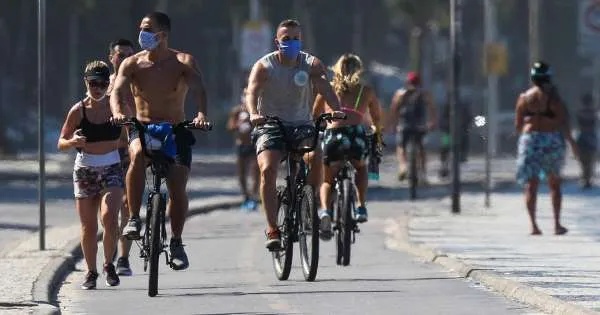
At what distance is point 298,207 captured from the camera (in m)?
16.2

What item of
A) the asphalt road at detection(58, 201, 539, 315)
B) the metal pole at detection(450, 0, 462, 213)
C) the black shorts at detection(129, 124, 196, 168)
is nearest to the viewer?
the asphalt road at detection(58, 201, 539, 315)

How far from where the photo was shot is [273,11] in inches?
3410

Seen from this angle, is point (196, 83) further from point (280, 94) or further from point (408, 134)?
point (408, 134)

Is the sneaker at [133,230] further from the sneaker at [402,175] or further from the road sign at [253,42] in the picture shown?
the road sign at [253,42]

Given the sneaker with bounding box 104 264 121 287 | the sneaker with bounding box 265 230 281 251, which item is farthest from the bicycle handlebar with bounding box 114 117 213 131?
the sneaker with bounding box 265 230 281 251

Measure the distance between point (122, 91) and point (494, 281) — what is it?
9.52 feet

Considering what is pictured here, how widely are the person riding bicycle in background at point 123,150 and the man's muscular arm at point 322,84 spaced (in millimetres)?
1372

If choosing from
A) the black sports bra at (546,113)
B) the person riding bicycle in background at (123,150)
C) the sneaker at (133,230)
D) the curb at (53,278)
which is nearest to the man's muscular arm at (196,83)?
the sneaker at (133,230)

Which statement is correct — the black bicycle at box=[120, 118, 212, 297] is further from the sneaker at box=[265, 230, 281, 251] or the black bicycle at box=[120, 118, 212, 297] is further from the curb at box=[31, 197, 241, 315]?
the sneaker at box=[265, 230, 281, 251]

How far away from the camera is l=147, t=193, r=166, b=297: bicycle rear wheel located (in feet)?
47.3

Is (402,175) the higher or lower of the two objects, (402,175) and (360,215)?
the higher

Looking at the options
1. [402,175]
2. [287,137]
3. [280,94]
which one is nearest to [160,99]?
[287,137]

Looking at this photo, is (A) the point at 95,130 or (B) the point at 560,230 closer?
(A) the point at 95,130

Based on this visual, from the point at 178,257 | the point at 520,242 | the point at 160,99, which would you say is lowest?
the point at 520,242
